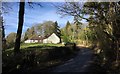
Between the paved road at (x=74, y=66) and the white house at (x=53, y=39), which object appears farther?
the white house at (x=53, y=39)

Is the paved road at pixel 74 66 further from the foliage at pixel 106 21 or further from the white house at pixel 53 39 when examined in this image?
the white house at pixel 53 39

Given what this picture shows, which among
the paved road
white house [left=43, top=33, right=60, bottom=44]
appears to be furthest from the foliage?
white house [left=43, top=33, right=60, bottom=44]

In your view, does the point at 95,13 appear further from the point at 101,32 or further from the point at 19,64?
the point at 19,64

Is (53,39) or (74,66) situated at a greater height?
(53,39)

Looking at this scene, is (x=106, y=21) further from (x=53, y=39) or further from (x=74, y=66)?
(x=53, y=39)

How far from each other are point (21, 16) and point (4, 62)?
222 inches

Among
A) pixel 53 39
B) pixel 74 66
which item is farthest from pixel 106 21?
pixel 53 39

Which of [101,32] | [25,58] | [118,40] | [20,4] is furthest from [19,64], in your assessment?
[101,32]

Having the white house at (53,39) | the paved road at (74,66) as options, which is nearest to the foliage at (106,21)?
the paved road at (74,66)

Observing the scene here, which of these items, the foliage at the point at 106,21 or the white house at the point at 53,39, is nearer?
the foliage at the point at 106,21

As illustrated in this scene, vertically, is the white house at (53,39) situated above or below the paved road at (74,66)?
above

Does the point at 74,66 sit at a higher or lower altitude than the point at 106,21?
lower

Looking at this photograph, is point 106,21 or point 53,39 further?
point 53,39

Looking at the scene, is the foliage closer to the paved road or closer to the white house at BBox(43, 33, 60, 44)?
the paved road
